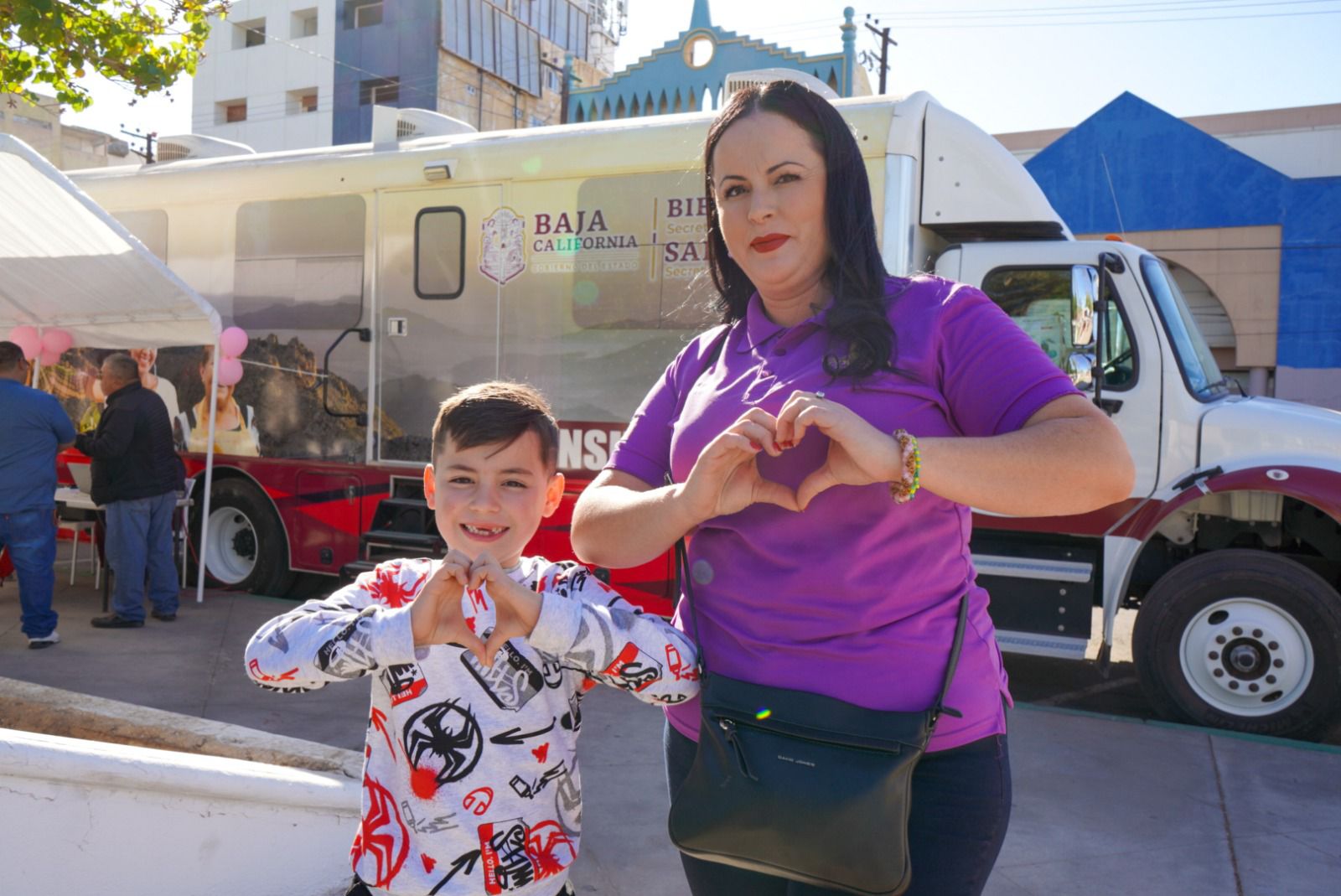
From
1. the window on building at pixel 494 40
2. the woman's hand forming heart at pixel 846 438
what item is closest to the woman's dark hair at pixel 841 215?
the woman's hand forming heart at pixel 846 438

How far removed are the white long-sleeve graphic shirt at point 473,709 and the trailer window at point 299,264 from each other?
6.16 meters

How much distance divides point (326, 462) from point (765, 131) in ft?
21.5

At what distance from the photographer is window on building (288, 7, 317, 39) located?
117 feet

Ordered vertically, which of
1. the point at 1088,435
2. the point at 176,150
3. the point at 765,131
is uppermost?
the point at 176,150

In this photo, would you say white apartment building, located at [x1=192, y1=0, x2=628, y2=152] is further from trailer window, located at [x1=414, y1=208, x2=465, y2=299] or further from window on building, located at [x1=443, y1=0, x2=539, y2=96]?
trailer window, located at [x1=414, y1=208, x2=465, y2=299]

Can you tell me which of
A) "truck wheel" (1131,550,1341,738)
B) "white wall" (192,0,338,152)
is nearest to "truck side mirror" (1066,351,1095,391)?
"truck wheel" (1131,550,1341,738)

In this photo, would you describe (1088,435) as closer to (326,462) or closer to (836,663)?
→ (836,663)

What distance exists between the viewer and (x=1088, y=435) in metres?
1.53

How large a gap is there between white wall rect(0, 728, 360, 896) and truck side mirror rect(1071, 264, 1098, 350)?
431 cm

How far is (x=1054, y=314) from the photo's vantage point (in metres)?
6.13

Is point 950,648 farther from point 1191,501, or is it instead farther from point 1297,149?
point 1297,149

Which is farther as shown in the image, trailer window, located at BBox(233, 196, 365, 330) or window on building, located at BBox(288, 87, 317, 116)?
window on building, located at BBox(288, 87, 317, 116)

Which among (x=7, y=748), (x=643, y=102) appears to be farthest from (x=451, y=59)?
(x=7, y=748)

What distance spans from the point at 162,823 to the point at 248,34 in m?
39.6
